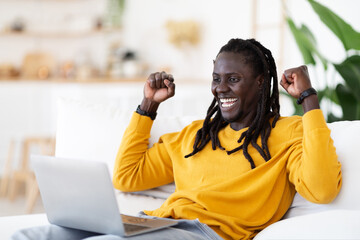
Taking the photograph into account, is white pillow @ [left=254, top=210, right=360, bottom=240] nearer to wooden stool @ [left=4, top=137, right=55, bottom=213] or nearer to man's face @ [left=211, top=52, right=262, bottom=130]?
man's face @ [left=211, top=52, right=262, bottom=130]

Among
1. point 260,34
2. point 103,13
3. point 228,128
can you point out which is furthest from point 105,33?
point 228,128

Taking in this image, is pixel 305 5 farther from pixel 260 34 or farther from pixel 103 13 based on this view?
pixel 103 13

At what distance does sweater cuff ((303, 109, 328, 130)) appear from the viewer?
5.23ft

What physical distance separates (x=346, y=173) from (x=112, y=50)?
4867mm

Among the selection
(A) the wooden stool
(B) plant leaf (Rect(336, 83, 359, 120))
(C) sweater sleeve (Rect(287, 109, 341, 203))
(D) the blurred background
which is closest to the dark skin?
(C) sweater sleeve (Rect(287, 109, 341, 203))

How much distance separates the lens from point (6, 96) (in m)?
5.53

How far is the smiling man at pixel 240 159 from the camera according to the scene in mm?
1578

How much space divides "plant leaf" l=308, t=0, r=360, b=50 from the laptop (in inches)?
54.1

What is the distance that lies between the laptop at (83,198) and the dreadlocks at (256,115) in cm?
35

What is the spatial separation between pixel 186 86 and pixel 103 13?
1857 millimetres

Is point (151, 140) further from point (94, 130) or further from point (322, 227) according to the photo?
point (322, 227)

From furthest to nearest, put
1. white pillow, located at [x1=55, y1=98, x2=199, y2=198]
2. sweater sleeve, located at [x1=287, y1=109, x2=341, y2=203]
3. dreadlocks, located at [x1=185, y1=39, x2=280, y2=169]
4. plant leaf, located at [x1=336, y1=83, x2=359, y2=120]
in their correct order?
plant leaf, located at [x1=336, y1=83, x2=359, y2=120] < white pillow, located at [x1=55, y1=98, x2=199, y2=198] < dreadlocks, located at [x1=185, y1=39, x2=280, y2=169] < sweater sleeve, located at [x1=287, y1=109, x2=341, y2=203]

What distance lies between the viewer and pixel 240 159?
5.67ft

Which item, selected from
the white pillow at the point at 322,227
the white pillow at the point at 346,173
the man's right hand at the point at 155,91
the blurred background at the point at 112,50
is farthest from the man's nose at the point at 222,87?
the blurred background at the point at 112,50
